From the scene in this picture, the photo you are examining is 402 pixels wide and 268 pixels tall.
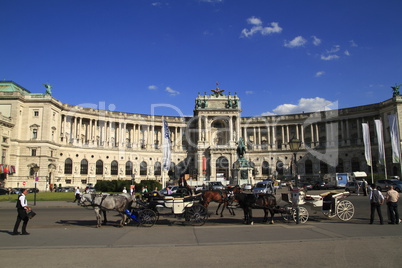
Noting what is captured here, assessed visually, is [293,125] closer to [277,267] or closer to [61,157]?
[61,157]

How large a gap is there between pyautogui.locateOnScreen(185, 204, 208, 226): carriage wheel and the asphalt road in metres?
0.82

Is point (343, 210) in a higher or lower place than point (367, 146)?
lower

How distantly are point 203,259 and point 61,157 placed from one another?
2959 inches

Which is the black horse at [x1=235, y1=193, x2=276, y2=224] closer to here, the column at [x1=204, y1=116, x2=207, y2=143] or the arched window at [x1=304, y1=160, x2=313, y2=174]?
the column at [x1=204, y1=116, x2=207, y2=143]

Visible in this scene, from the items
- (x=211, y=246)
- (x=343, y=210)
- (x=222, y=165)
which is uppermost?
(x=222, y=165)

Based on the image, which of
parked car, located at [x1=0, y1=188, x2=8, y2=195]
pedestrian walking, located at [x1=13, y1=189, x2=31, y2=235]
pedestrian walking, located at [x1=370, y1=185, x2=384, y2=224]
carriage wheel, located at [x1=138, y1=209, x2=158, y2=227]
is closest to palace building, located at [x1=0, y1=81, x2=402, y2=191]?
parked car, located at [x1=0, y1=188, x2=8, y2=195]

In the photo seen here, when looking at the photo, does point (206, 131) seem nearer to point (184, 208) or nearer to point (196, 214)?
point (184, 208)

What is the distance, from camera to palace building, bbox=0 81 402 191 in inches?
2768

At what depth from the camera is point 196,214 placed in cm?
1780

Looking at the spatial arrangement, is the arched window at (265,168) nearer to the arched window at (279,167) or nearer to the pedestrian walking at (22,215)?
the arched window at (279,167)

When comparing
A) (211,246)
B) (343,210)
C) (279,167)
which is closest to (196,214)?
(211,246)

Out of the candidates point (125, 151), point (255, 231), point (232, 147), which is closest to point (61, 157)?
point (125, 151)

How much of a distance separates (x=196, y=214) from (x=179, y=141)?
82.5 meters

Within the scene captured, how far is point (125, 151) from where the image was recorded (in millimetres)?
89500
